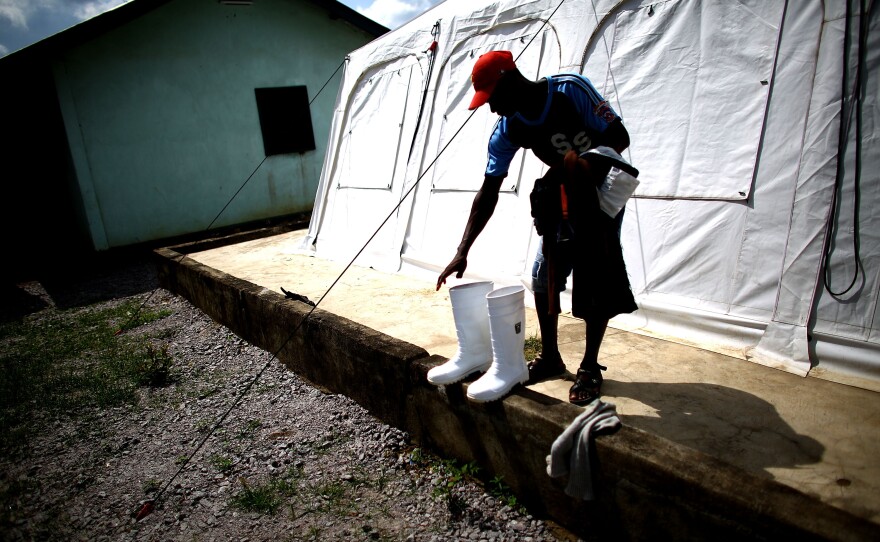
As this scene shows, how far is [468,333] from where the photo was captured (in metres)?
2.45

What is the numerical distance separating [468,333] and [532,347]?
918 mm

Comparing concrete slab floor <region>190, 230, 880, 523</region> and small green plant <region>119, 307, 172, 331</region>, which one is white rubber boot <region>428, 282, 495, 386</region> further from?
small green plant <region>119, 307, 172, 331</region>

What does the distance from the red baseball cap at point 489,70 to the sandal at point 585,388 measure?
1.37 metres

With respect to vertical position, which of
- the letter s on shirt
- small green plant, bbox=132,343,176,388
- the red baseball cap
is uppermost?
the red baseball cap

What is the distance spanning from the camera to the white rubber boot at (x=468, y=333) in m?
2.40

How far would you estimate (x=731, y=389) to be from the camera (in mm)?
2561

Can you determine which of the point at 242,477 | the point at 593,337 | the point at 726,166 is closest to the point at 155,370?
the point at 242,477

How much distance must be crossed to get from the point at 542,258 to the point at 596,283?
31 cm

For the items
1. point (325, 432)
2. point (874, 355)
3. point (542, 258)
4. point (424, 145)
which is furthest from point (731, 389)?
point (424, 145)

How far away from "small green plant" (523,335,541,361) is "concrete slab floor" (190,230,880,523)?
15 centimetres

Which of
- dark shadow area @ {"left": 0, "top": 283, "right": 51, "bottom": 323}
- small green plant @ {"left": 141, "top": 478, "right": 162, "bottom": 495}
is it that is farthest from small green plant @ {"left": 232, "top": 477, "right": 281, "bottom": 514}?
dark shadow area @ {"left": 0, "top": 283, "right": 51, "bottom": 323}

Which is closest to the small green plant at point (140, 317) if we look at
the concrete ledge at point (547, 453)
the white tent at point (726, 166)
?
the concrete ledge at point (547, 453)

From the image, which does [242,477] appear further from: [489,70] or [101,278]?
[101,278]

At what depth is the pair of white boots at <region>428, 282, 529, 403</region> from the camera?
226cm
